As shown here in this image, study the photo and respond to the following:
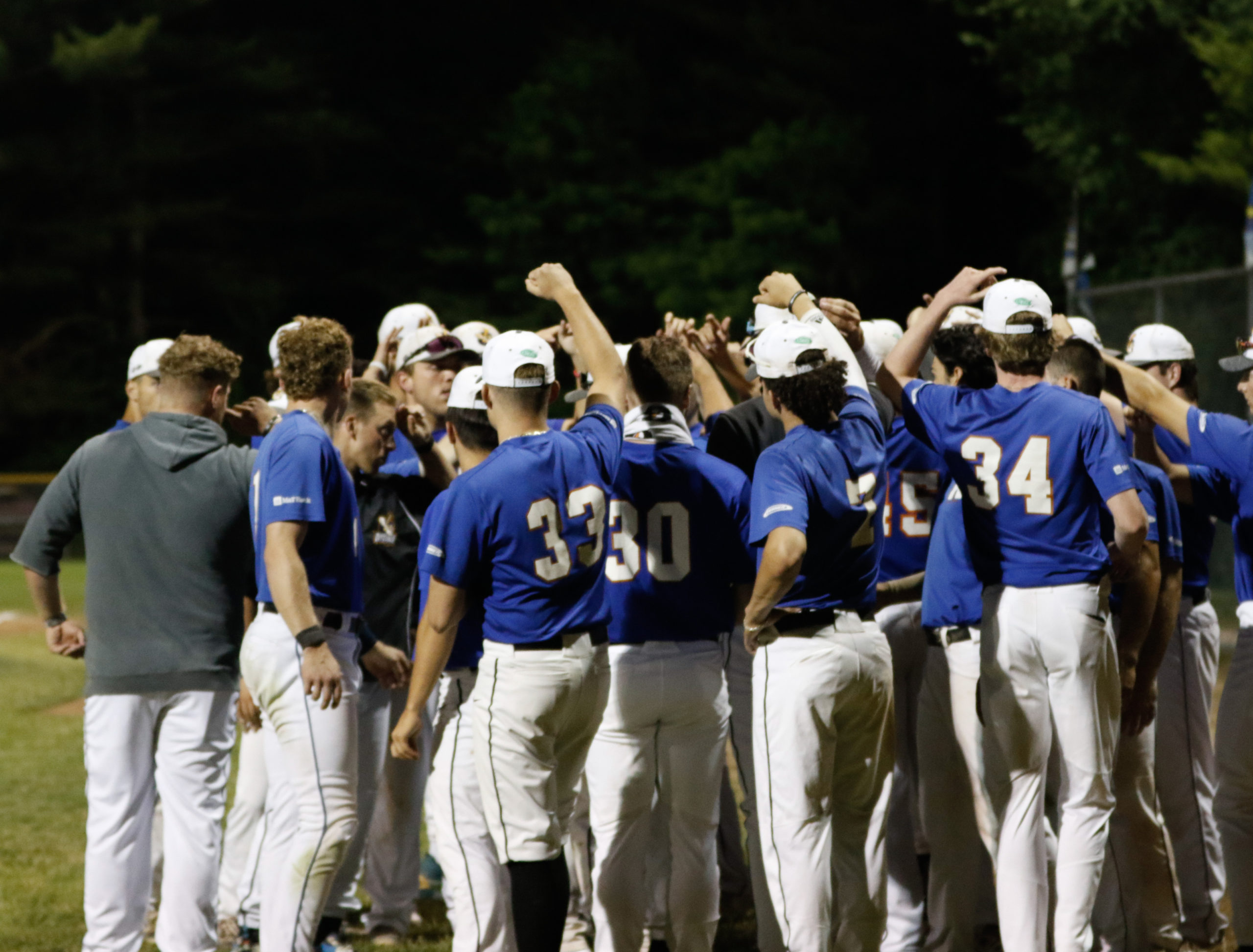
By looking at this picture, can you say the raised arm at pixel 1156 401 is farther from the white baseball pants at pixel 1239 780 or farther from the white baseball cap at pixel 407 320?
the white baseball cap at pixel 407 320

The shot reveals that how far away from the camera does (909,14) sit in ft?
123

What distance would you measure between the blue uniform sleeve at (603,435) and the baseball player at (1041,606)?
3.86 feet

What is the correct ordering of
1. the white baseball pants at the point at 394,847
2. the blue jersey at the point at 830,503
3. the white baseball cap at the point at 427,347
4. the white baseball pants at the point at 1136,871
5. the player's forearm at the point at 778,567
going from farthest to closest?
the white baseball cap at the point at 427,347, the white baseball pants at the point at 394,847, the white baseball pants at the point at 1136,871, the blue jersey at the point at 830,503, the player's forearm at the point at 778,567

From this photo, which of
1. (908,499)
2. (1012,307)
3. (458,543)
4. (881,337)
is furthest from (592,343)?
(881,337)

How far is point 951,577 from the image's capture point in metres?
5.70

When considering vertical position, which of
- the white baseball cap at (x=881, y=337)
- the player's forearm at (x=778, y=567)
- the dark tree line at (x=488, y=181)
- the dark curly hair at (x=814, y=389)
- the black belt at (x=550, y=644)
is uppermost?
the dark tree line at (x=488, y=181)

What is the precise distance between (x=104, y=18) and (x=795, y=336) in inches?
1444

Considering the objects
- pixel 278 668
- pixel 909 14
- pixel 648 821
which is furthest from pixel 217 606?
pixel 909 14

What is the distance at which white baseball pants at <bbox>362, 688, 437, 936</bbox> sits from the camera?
648cm

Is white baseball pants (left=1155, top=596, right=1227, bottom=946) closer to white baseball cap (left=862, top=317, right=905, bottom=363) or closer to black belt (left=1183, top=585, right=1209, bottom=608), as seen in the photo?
black belt (left=1183, top=585, right=1209, bottom=608)

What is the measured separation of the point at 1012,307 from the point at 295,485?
253 centimetres

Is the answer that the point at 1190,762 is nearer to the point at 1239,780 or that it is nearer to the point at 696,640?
the point at 1239,780

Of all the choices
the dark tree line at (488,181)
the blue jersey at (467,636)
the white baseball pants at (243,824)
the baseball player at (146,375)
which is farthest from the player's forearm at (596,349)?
the dark tree line at (488,181)

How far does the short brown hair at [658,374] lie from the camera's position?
18.3 ft
